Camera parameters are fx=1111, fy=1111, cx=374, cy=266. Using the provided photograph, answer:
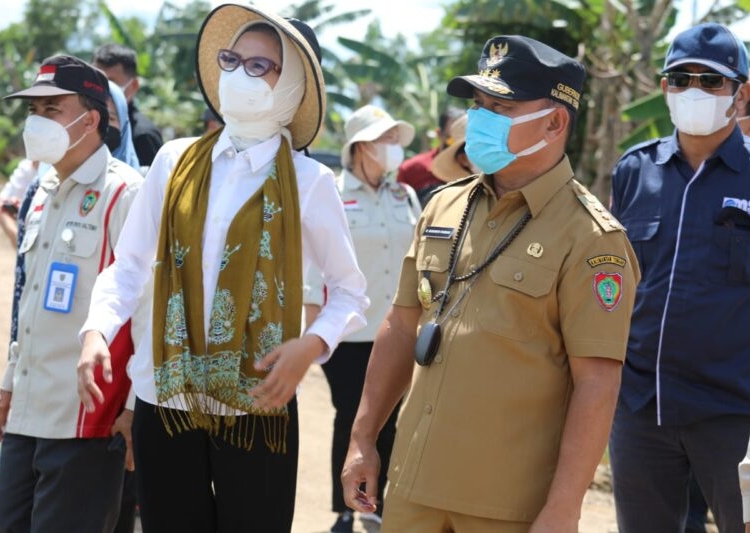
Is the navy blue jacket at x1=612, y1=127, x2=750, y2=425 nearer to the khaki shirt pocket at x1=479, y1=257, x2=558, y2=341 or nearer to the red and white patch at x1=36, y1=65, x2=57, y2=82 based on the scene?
the khaki shirt pocket at x1=479, y1=257, x2=558, y2=341

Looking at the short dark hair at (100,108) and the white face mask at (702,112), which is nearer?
the white face mask at (702,112)

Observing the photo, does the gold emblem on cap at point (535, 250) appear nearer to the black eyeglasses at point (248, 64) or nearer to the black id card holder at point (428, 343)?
the black id card holder at point (428, 343)

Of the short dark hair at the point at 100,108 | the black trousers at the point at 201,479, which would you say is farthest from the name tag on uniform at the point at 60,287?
the black trousers at the point at 201,479

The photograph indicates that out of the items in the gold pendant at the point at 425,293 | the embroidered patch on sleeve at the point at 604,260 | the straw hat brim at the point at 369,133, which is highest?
the embroidered patch on sleeve at the point at 604,260

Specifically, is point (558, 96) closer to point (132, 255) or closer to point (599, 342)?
point (599, 342)

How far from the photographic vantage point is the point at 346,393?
22.0 ft

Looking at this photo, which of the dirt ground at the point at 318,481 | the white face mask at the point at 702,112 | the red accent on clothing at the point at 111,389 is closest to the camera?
the red accent on clothing at the point at 111,389

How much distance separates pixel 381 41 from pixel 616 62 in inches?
468

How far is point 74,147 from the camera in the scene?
4.54m

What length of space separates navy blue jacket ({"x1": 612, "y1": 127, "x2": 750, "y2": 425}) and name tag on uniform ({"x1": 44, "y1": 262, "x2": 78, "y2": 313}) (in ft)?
7.20

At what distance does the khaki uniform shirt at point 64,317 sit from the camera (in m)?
4.30

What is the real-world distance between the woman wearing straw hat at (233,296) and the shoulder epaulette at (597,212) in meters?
0.79

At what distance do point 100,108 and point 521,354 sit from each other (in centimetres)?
239

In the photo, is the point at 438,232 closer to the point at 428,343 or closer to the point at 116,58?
the point at 428,343
